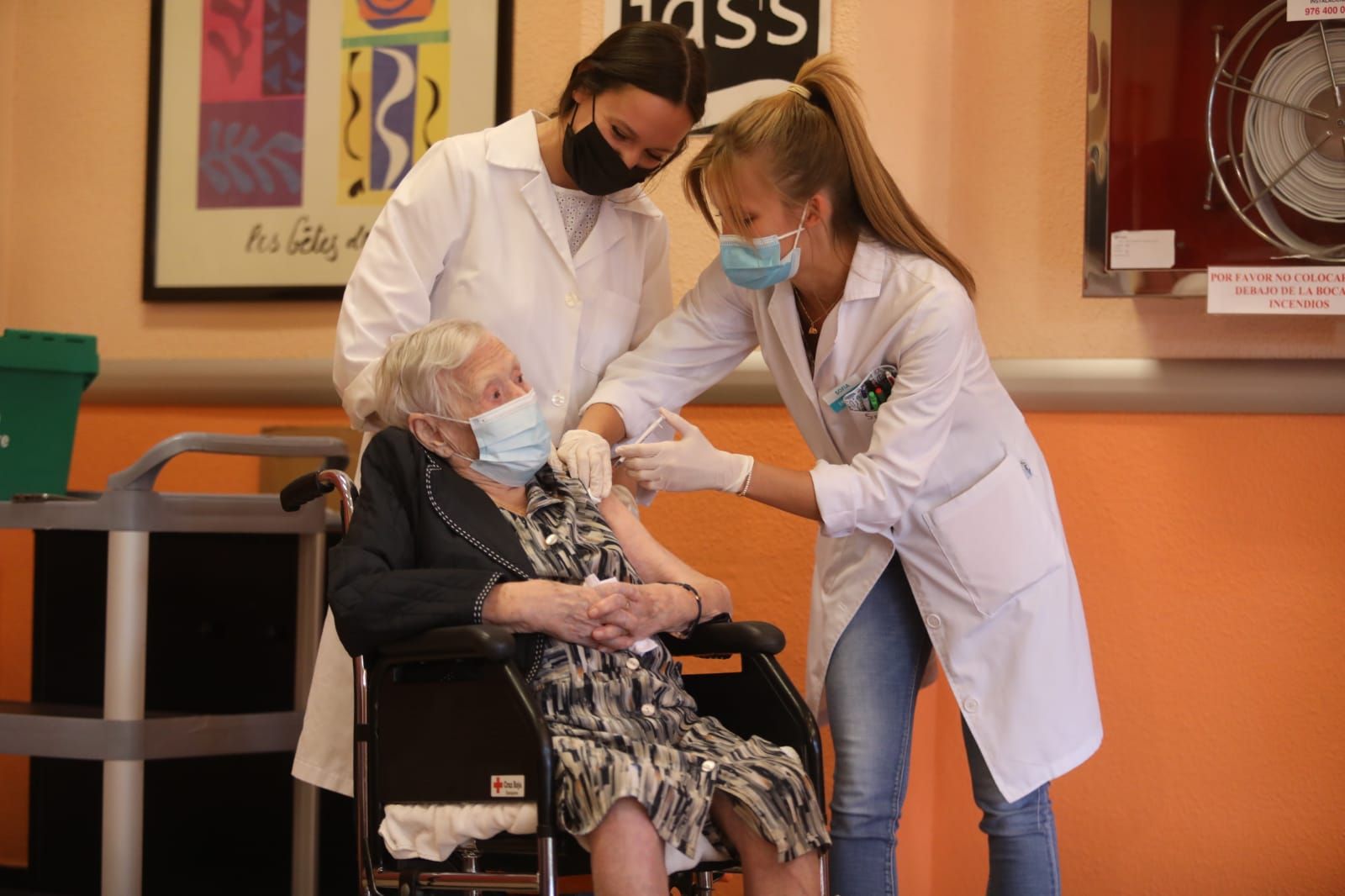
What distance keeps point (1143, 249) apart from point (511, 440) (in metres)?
1.32

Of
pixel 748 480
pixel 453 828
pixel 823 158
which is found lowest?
pixel 453 828

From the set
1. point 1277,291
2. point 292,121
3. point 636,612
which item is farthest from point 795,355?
point 292,121

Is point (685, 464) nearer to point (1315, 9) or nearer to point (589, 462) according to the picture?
point (589, 462)

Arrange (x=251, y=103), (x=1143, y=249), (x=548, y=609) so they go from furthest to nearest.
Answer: (x=251, y=103)
(x=1143, y=249)
(x=548, y=609)

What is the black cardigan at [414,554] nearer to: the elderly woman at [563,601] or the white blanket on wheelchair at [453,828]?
the elderly woman at [563,601]

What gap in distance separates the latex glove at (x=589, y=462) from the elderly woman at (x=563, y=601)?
1.6 inches

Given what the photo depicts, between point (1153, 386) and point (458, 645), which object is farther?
point (1153, 386)

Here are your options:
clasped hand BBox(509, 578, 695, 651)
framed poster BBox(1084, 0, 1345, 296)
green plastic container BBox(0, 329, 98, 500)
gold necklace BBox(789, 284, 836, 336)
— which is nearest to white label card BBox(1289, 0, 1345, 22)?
framed poster BBox(1084, 0, 1345, 296)

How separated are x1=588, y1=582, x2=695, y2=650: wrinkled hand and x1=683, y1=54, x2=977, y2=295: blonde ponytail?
552mm

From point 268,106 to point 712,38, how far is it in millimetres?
1057

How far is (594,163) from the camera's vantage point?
2.10 meters

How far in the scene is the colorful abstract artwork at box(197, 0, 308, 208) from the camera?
10.2ft

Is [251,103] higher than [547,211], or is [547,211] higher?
[251,103]

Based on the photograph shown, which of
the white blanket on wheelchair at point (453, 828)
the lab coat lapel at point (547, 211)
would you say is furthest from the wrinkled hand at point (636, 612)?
the lab coat lapel at point (547, 211)
